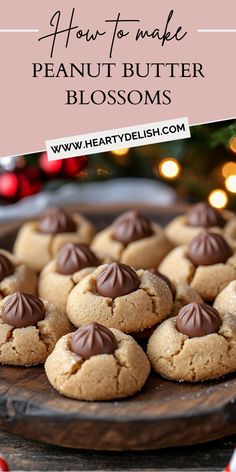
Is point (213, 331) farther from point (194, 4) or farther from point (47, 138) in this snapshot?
point (194, 4)

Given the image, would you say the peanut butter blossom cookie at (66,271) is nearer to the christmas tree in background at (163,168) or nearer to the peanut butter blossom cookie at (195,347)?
the peanut butter blossom cookie at (195,347)

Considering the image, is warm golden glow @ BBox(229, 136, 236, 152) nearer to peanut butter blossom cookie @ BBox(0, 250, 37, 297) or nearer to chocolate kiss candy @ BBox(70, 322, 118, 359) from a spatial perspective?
peanut butter blossom cookie @ BBox(0, 250, 37, 297)

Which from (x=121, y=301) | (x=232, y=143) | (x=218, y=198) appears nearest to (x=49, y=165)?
(x=218, y=198)

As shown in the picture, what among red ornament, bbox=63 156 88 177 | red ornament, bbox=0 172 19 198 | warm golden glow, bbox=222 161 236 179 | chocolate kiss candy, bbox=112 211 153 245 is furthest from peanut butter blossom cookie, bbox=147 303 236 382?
red ornament, bbox=0 172 19 198

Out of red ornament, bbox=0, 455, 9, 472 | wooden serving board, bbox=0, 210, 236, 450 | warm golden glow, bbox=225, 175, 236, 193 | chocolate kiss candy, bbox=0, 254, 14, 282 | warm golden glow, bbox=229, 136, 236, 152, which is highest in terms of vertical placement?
warm golden glow, bbox=229, 136, 236, 152

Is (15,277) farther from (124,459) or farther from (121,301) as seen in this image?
(124,459)

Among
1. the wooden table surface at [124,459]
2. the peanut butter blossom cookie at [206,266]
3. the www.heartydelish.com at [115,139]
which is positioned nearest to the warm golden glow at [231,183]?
the peanut butter blossom cookie at [206,266]

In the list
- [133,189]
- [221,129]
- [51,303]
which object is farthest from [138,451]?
[133,189]
